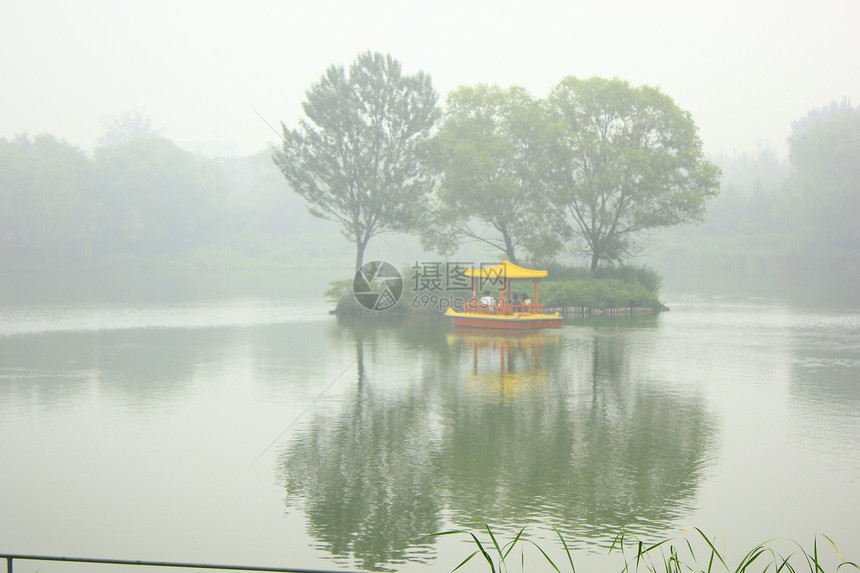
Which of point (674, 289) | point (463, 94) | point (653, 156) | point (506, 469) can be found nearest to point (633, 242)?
point (653, 156)

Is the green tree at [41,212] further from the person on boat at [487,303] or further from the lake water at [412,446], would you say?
the person on boat at [487,303]

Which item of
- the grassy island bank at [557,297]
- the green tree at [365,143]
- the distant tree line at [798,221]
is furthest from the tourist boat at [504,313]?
the distant tree line at [798,221]

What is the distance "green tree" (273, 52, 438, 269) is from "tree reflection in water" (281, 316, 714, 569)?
2023cm

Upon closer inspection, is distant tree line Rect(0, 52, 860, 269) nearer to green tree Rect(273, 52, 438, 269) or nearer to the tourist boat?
green tree Rect(273, 52, 438, 269)

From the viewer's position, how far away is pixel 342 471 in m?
11.6

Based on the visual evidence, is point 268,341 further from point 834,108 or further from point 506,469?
point 834,108

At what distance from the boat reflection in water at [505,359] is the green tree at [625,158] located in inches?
628

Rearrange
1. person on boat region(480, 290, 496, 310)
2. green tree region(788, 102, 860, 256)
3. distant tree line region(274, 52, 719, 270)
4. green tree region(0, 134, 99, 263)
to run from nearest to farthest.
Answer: person on boat region(480, 290, 496, 310), distant tree line region(274, 52, 719, 270), green tree region(788, 102, 860, 256), green tree region(0, 134, 99, 263)

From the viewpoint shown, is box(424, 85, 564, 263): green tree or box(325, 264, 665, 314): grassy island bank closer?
box(325, 264, 665, 314): grassy island bank

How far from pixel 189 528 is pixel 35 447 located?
17.7 ft

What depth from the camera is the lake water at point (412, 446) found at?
30.6 ft

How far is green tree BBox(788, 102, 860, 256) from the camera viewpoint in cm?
9038

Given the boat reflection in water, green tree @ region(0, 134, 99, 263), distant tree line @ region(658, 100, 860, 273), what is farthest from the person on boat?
green tree @ region(0, 134, 99, 263)

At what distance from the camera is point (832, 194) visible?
295 ft
